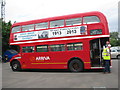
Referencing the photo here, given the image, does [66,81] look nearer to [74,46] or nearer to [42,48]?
[74,46]

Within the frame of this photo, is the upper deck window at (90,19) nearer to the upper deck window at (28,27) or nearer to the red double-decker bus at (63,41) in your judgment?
the red double-decker bus at (63,41)

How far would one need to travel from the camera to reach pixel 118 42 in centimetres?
5862

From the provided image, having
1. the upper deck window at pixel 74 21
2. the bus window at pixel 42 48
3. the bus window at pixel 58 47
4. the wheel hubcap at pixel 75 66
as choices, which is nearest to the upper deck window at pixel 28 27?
the bus window at pixel 42 48

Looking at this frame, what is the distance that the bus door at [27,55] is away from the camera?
11295mm

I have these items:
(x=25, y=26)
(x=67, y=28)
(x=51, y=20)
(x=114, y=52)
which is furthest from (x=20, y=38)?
(x=114, y=52)

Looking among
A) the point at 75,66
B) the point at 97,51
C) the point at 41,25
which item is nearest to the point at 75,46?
the point at 75,66

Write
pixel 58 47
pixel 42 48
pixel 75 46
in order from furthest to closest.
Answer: pixel 42 48 → pixel 58 47 → pixel 75 46

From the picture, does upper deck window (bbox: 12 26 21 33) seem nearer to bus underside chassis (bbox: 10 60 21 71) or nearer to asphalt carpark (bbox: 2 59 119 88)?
bus underside chassis (bbox: 10 60 21 71)

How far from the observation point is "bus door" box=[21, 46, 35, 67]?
1129 cm

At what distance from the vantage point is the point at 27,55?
37.6ft

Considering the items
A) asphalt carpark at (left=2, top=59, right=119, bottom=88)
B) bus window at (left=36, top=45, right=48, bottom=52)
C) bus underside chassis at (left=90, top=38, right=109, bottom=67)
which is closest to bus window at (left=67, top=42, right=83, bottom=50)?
bus underside chassis at (left=90, top=38, right=109, bottom=67)

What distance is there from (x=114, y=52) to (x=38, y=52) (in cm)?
1358

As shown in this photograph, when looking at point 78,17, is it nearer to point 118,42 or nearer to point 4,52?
point 4,52

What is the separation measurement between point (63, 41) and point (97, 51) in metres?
2.43
